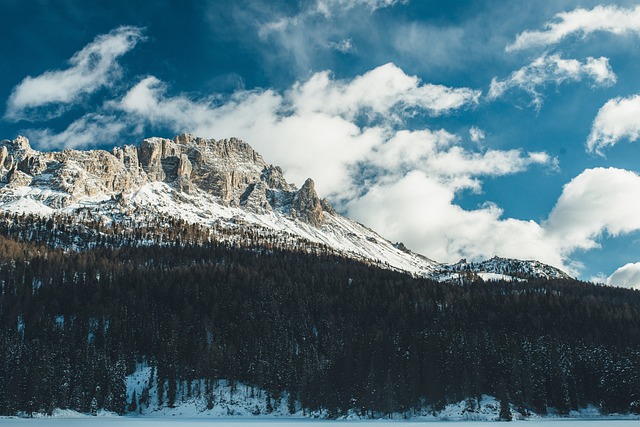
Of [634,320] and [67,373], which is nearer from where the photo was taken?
[67,373]

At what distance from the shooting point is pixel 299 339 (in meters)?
134

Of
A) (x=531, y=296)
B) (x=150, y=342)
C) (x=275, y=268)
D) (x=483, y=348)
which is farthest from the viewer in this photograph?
(x=275, y=268)

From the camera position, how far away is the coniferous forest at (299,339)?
4003 inches

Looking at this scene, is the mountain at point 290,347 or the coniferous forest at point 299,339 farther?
the coniferous forest at point 299,339

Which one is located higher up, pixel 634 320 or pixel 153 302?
pixel 153 302

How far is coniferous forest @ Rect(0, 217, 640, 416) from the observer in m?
102

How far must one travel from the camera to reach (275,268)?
184125 mm

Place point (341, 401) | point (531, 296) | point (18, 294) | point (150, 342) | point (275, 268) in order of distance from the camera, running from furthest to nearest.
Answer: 1. point (275, 268)
2. point (531, 296)
3. point (18, 294)
4. point (150, 342)
5. point (341, 401)

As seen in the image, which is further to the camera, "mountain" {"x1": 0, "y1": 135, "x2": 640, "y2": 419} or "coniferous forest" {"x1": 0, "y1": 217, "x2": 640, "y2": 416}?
"coniferous forest" {"x1": 0, "y1": 217, "x2": 640, "y2": 416}

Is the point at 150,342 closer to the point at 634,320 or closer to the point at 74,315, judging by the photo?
the point at 74,315

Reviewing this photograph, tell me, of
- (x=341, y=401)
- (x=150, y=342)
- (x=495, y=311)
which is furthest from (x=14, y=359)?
(x=495, y=311)

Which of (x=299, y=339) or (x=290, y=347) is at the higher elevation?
(x=299, y=339)

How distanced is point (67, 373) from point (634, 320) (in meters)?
134

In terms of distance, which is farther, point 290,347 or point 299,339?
point 299,339
